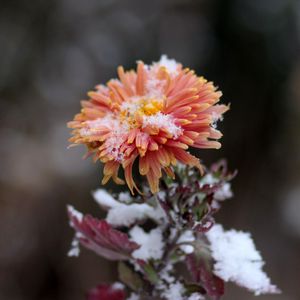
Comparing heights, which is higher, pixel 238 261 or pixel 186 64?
pixel 186 64

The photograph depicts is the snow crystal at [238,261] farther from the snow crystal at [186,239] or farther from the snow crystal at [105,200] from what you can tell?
the snow crystal at [105,200]

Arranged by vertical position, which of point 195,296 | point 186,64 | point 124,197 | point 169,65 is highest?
point 186,64

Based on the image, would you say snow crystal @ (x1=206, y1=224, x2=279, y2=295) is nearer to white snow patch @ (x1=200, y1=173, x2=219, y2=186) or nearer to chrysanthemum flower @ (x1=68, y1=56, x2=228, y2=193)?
white snow patch @ (x1=200, y1=173, x2=219, y2=186)

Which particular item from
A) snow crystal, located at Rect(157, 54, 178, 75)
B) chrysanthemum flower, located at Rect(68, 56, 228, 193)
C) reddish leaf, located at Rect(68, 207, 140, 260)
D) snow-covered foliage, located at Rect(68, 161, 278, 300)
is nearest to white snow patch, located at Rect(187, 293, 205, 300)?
snow-covered foliage, located at Rect(68, 161, 278, 300)

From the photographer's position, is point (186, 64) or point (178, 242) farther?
point (186, 64)

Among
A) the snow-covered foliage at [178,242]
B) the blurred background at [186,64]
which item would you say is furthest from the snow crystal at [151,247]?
the blurred background at [186,64]

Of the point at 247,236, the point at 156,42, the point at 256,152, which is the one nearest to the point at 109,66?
the point at 156,42

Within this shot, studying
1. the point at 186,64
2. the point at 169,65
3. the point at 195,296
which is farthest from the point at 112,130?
the point at 186,64

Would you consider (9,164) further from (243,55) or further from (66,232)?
(243,55)

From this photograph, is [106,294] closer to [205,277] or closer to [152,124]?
[205,277]
